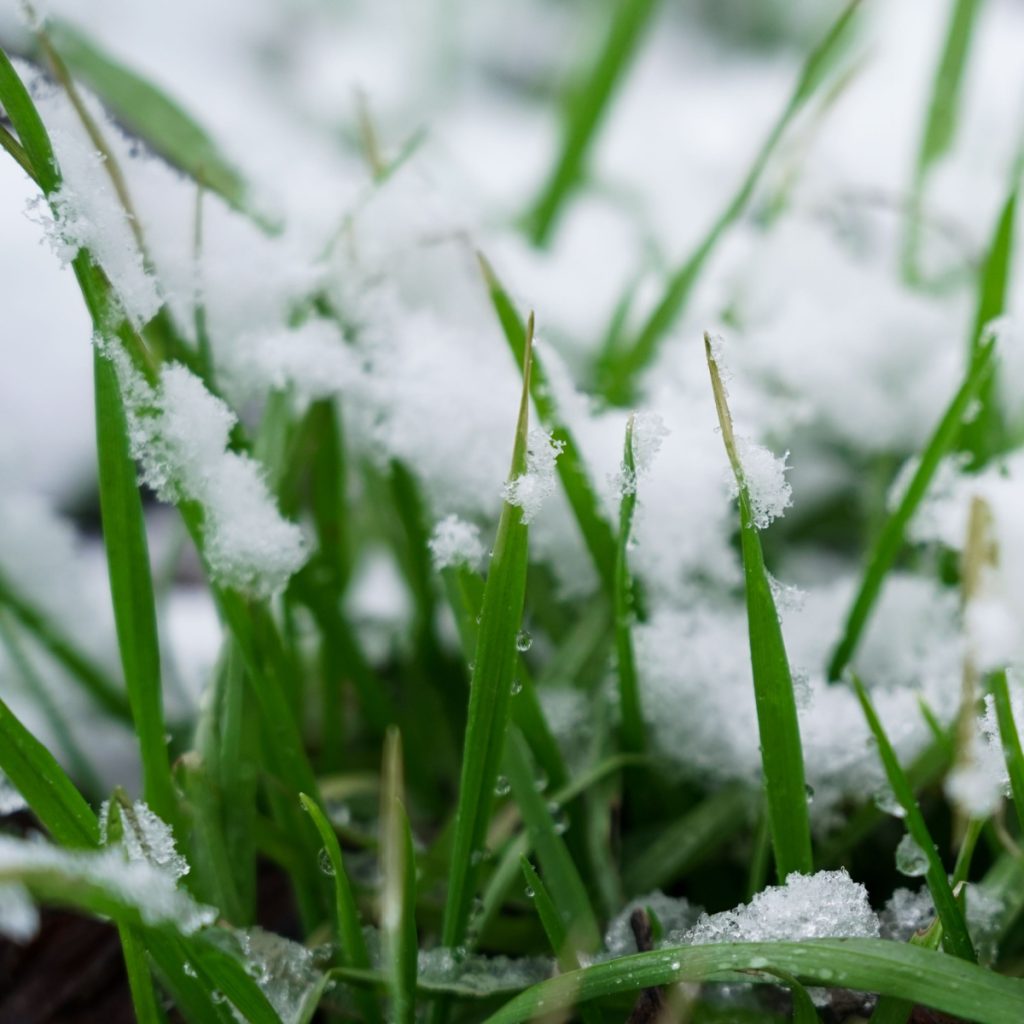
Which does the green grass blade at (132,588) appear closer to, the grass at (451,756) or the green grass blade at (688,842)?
the grass at (451,756)

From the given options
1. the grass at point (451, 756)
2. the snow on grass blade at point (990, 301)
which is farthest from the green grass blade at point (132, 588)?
the snow on grass blade at point (990, 301)

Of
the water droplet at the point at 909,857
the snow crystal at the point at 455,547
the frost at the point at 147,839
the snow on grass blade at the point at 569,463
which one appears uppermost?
the snow on grass blade at the point at 569,463

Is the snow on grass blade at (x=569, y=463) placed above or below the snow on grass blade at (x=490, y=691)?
above

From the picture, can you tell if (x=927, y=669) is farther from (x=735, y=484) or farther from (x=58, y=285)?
(x=58, y=285)

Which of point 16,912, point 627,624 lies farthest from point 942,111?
point 16,912

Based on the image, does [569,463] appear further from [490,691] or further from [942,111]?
[942,111]

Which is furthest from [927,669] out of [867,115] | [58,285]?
[867,115]

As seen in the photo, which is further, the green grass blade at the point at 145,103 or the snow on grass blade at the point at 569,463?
the green grass blade at the point at 145,103
